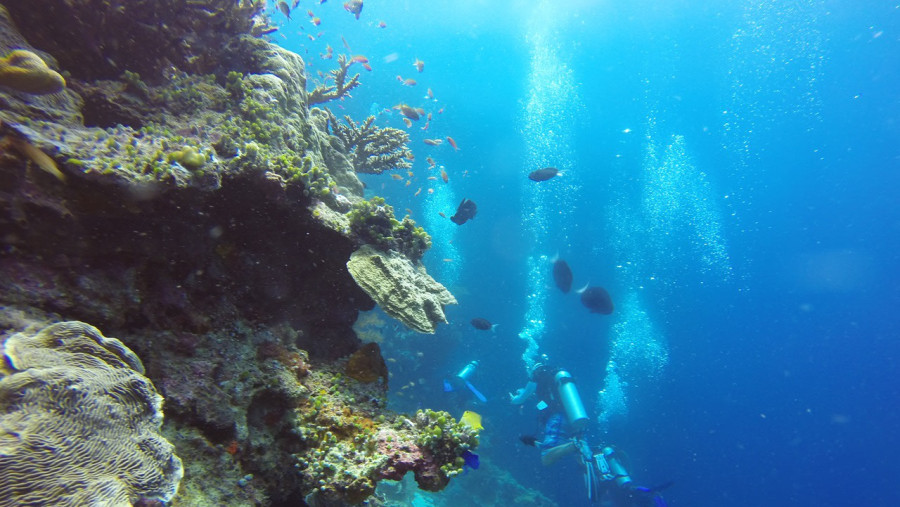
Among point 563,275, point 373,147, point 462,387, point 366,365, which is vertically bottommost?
point 366,365

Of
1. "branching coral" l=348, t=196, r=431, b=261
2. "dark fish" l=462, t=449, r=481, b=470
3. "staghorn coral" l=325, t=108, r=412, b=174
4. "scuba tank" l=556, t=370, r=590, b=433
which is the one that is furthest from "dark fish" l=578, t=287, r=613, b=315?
"dark fish" l=462, t=449, r=481, b=470

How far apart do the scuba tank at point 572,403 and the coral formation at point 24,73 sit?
16091 mm

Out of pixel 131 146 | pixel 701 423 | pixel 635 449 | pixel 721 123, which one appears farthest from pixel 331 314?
pixel 701 423

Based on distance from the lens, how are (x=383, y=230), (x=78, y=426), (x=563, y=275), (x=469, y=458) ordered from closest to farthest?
(x=78, y=426) < (x=469, y=458) < (x=383, y=230) < (x=563, y=275)

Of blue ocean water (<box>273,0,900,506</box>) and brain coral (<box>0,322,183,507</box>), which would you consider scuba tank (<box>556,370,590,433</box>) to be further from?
brain coral (<box>0,322,183,507</box>)

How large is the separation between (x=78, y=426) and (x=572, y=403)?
1552cm

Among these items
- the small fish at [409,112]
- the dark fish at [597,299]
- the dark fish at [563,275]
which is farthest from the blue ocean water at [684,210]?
the small fish at [409,112]

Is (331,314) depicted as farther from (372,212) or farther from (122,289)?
(122,289)

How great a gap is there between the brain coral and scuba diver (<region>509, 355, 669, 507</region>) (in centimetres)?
1037

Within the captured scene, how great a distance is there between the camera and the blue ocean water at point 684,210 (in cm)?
3148

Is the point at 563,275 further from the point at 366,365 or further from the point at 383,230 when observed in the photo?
the point at 366,365

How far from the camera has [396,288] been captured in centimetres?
406

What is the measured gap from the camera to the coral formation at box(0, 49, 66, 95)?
102 inches

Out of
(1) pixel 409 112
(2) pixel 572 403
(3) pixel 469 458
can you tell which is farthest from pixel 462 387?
(3) pixel 469 458
